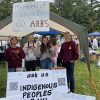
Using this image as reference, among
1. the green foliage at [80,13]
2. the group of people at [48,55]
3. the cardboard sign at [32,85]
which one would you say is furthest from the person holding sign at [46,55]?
the green foliage at [80,13]

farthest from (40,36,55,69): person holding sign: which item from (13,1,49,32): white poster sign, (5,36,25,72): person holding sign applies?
(13,1,49,32): white poster sign

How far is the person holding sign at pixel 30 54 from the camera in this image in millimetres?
12344

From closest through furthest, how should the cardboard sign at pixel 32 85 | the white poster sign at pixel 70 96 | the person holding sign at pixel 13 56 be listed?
the white poster sign at pixel 70 96
the cardboard sign at pixel 32 85
the person holding sign at pixel 13 56

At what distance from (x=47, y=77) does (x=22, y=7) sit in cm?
194

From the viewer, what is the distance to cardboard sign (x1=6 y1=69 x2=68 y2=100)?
25.2 feet

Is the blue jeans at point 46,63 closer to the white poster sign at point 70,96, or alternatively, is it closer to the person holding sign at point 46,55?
the person holding sign at point 46,55

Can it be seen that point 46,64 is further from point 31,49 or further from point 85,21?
point 85,21

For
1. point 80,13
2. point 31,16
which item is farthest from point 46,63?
point 80,13

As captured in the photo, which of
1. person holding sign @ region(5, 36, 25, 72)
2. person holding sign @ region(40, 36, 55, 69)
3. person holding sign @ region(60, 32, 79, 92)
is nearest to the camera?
person holding sign @ region(5, 36, 25, 72)

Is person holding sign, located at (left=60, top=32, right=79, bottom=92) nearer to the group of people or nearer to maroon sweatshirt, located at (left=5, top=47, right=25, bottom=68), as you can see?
the group of people

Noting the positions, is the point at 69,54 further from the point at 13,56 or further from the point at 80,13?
the point at 80,13

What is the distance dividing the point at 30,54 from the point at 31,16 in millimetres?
3729

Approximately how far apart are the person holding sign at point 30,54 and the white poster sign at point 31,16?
311 centimetres

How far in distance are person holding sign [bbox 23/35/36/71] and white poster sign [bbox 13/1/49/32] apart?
311 centimetres
